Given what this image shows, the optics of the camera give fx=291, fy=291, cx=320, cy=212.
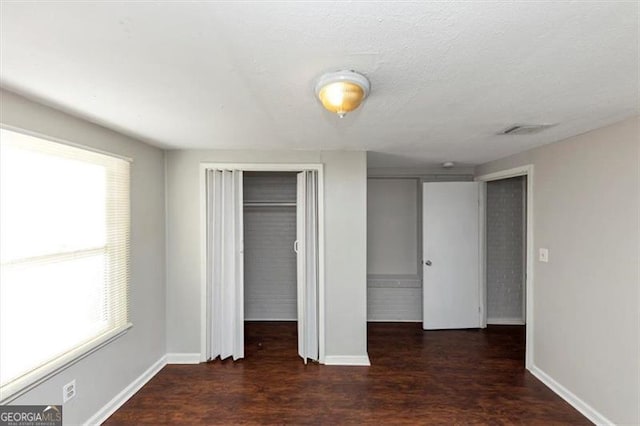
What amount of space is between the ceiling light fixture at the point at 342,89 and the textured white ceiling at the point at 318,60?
0.04 metres

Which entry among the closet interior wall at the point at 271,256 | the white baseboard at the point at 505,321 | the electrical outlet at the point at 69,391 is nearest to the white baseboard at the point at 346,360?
the closet interior wall at the point at 271,256

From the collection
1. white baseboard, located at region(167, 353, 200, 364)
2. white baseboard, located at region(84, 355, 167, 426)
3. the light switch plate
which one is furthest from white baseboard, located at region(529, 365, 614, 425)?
white baseboard, located at region(84, 355, 167, 426)

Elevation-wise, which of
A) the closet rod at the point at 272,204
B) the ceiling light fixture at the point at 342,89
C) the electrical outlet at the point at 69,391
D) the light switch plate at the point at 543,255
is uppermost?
the ceiling light fixture at the point at 342,89

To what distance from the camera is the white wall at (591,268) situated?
1989mm

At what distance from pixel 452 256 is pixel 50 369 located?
415 cm

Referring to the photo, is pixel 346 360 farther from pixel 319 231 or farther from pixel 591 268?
pixel 591 268

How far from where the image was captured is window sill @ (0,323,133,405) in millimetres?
1546

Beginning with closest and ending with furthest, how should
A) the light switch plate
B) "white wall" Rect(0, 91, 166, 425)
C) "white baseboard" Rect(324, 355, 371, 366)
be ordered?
"white wall" Rect(0, 91, 166, 425)
the light switch plate
"white baseboard" Rect(324, 355, 371, 366)

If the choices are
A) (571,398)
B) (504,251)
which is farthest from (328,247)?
(504,251)

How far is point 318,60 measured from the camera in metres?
1.21

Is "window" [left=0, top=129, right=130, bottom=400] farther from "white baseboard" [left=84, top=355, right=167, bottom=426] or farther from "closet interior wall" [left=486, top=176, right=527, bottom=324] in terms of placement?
"closet interior wall" [left=486, top=176, right=527, bottom=324]

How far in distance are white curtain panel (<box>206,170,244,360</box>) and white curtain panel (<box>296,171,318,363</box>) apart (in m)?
0.67

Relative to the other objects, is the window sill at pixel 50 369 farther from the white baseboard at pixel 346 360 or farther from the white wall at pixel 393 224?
the white wall at pixel 393 224

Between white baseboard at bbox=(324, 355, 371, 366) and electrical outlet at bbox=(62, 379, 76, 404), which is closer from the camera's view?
electrical outlet at bbox=(62, 379, 76, 404)
